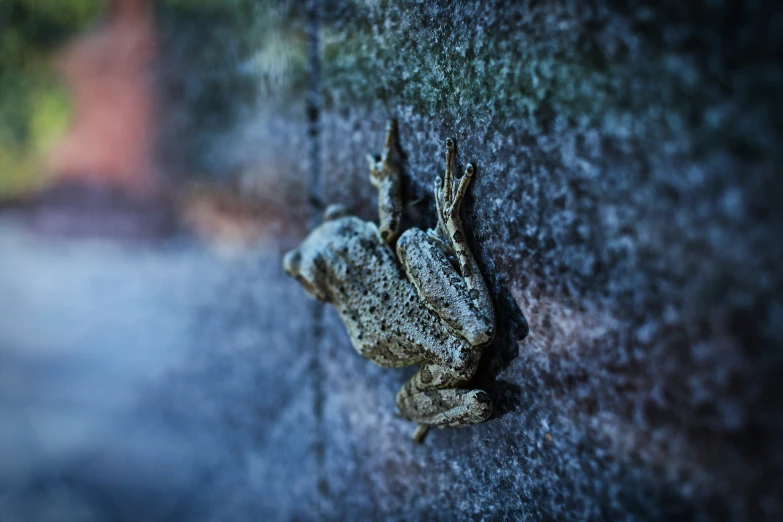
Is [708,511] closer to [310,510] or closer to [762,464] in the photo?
[762,464]

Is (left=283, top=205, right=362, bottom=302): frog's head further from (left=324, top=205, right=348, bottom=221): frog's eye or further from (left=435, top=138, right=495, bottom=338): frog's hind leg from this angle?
(left=435, top=138, right=495, bottom=338): frog's hind leg

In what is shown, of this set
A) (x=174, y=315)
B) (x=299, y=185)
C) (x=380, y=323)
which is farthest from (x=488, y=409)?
(x=174, y=315)

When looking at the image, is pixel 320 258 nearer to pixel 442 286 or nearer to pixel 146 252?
pixel 442 286

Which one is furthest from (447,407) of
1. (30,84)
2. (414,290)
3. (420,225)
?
(30,84)

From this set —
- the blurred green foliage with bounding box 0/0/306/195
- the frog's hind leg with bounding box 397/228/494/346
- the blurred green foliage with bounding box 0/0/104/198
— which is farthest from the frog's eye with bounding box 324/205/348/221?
the blurred green foliage with bounding box 0/0/104/198

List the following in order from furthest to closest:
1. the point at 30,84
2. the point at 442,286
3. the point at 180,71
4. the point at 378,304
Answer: the point at 30,84
the point at 180,71
the point at 378,304
the point at 442,286

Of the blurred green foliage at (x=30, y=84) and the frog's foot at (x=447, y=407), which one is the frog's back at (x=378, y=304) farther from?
the blurred green foliage at (x=30, y=84)
